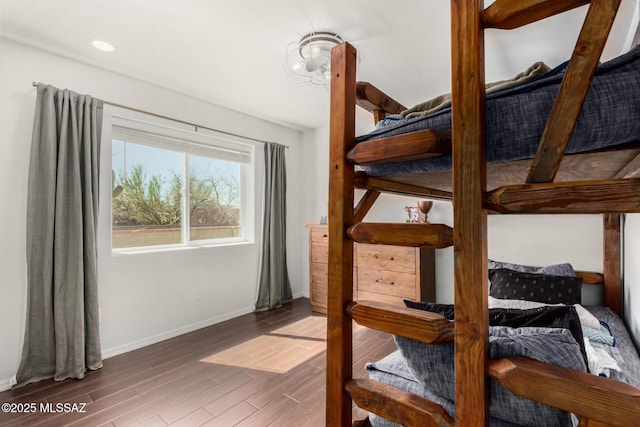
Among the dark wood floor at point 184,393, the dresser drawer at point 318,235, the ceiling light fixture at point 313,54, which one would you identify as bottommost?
the dark wood floor at point 184,393

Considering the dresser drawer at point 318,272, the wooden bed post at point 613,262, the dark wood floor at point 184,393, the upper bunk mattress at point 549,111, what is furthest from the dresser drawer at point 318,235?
the upper bunk mattress at point 549,111

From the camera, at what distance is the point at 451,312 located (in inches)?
40.8

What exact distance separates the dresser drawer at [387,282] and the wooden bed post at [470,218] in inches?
99.2

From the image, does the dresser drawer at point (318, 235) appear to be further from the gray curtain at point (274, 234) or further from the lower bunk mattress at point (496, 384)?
the lower bunk mattress at point (496, 384)

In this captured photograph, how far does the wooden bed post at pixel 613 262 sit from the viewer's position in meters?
2.45

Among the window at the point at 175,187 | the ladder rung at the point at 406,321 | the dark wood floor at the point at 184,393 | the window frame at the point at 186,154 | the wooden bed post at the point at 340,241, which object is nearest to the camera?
the ladder rung at the point at 406,321

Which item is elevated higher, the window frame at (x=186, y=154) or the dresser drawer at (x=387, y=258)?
the window frame at (x=186, y=154)

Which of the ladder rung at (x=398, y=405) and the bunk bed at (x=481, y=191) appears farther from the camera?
the ladder rung at (x=398, y=405)

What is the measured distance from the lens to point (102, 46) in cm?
228

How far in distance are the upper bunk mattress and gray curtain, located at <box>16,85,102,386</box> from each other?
260 cm

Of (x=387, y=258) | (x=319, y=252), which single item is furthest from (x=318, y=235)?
(x=387, y=258)

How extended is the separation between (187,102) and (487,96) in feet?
10.2

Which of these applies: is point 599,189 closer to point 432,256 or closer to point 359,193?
point 432,256

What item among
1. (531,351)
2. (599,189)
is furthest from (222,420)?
(599,189)
